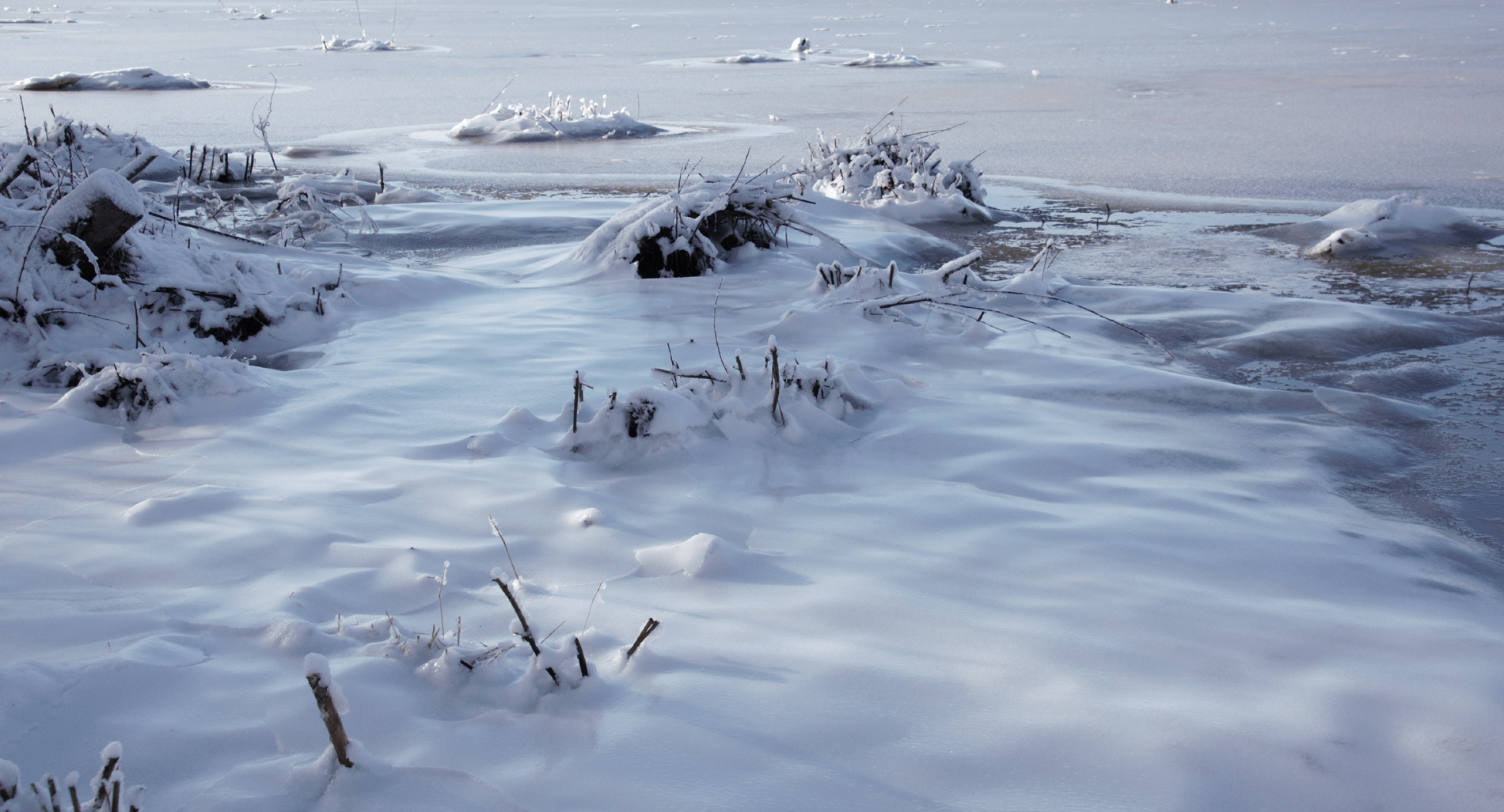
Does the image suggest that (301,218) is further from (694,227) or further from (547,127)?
(547,127)

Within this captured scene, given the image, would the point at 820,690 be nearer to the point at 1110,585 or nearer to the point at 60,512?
the point at 1110,585

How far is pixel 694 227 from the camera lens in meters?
5.29

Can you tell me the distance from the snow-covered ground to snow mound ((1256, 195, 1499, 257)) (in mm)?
27

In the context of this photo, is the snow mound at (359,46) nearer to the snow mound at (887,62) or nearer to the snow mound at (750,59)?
the snow mound at (750,59)

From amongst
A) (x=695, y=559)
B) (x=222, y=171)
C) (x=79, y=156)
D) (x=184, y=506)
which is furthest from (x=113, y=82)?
(x=695, y=559)

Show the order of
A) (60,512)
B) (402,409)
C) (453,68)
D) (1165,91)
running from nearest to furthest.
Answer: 1. (60,512)
2. (402,409)
3. (1165,91)
4. (453,68)

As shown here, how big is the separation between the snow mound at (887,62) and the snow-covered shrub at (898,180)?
1102 cm

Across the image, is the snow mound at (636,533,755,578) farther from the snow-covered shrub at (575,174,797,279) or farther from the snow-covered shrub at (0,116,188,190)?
the snow-covered shrub at (0,116,188,190)

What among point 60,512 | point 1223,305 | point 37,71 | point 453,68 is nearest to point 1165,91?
point 1223,305

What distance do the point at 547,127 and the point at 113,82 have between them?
7.96 metres

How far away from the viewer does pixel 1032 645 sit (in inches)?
75.9

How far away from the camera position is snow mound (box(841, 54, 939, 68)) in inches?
721

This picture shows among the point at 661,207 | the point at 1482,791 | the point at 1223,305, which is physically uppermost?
the point at 661,207

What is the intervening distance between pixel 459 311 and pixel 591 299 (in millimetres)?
608
